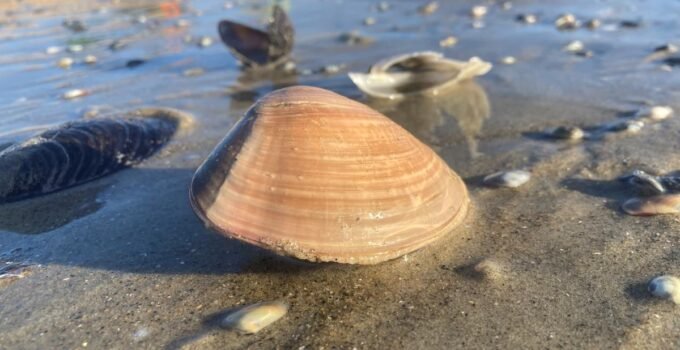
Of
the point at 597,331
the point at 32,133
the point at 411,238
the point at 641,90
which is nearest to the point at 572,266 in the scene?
the point at 597,331

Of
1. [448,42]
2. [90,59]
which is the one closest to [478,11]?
[448,42]

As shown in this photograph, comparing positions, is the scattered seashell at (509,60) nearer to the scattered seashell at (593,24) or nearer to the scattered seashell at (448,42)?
the scattered seashell at (448,42)

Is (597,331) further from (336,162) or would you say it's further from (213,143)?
A: (213,143)

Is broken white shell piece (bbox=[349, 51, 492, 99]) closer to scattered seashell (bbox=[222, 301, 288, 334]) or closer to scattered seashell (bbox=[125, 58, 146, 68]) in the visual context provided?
scattered seashell (bbox=[222, 301, 288, 334])

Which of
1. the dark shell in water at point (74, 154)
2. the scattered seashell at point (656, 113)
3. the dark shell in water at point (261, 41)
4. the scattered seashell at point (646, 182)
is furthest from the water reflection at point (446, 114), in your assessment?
the dark shell in water at point (261, 41)

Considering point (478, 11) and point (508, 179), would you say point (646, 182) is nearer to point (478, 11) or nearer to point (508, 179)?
point (508, 179)

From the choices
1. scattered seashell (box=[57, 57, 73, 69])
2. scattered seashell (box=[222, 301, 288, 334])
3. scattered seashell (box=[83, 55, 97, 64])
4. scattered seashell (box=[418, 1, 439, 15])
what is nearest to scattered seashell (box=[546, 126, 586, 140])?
scattered seashell (box=[222, 301, 288, 334])
